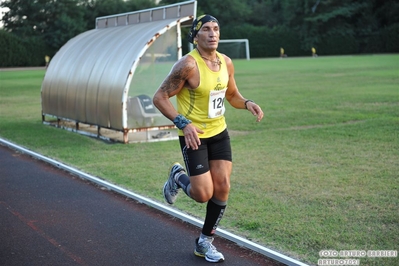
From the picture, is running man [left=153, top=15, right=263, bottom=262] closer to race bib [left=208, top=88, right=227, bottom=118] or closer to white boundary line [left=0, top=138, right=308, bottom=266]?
race bib [left=208, top=88, right=227, bottom=118]

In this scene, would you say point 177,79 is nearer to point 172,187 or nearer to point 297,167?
point 172,187

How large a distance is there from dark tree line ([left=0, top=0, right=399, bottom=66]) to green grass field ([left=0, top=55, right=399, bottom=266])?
58.3 meters

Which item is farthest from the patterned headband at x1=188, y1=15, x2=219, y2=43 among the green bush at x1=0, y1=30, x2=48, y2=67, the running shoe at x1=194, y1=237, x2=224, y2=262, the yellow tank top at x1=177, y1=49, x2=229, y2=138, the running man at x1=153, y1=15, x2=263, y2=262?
the green bush at x1=0, y1=30, x2=48, y2=67

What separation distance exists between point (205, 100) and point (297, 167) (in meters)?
5.22

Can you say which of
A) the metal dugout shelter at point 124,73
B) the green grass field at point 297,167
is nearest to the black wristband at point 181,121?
the green grass field at point 297,167

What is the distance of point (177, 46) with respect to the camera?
16172 millimetres

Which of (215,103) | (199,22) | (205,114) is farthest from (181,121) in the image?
(199,22)

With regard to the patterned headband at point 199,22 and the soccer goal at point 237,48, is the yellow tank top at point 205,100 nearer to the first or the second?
the patterned headband at point 199,22

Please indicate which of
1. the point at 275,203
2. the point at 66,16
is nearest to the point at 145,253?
the point at 275,203

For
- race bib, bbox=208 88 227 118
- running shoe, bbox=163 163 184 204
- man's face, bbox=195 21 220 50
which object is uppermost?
man's face, bbox=195 21 220 50

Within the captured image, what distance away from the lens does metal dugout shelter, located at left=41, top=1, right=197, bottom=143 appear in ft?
50.1

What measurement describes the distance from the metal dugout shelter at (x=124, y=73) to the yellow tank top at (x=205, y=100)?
849 centimetres

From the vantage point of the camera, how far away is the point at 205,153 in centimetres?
640

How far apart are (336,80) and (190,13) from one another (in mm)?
18203
